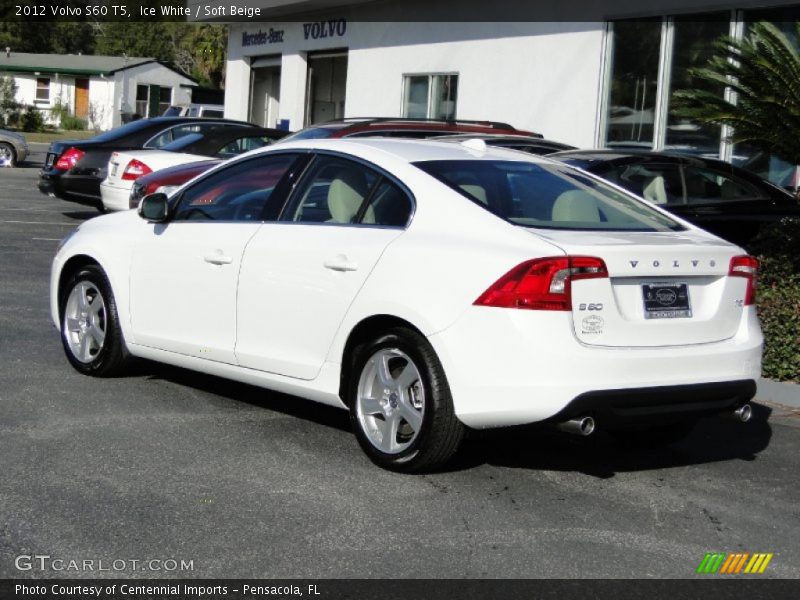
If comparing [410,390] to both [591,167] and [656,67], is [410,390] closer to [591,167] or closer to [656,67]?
[591,167]

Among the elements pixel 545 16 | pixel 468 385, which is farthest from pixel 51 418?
pixel 545 16

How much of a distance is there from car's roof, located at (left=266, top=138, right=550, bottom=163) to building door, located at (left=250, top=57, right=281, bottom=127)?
983 inches

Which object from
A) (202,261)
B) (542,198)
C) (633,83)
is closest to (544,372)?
(542,198)

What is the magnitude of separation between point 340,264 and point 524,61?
13893mm

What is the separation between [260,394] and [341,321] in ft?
5.50

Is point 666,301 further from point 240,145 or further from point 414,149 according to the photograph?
point 240,145

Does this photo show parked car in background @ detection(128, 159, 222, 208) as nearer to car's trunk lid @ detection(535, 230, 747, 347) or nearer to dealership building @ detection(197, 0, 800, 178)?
dealership building @ detection(197, 0, 800, 178)

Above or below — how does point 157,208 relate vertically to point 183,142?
below

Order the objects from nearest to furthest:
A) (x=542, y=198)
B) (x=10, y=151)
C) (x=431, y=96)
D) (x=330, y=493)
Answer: (x=330, y=493), (x=542, y=198), (x=431, y=96), (x=10, y=151)

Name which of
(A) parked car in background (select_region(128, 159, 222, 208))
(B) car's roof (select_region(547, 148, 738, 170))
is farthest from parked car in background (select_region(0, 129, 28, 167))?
(B) car's roof (select_region(547, 148, 738, 170))

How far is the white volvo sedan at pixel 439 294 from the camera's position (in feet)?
17.1

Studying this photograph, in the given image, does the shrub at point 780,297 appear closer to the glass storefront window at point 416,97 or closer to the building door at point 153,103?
the glass storefront window at point 416,97

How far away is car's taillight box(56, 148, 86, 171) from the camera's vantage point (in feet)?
57.2

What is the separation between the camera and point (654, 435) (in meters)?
6.48
